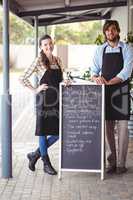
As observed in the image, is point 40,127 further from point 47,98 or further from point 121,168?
point 121,168

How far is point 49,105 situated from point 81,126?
0.49m

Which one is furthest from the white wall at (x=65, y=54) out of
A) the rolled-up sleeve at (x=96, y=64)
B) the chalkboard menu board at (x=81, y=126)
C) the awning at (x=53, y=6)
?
the chalkboard menu board at (x=81, y=126)

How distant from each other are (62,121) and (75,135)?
236 millimetres

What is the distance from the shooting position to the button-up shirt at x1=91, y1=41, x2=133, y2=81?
627 cm

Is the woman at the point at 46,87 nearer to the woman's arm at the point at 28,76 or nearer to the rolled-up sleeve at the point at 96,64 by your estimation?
the woman's arm at the point at 28,76

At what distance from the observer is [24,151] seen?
26.9 ft

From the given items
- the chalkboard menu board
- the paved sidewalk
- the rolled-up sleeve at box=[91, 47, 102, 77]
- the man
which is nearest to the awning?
the rolled-up sleeve at box=[91, 47, 102, 77]

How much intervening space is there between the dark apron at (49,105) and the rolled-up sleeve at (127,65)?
80cm

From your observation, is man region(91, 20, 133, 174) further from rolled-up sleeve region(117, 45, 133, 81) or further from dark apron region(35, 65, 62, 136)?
dark apron region(35, 65, 62, 136)

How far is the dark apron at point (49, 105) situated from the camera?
643 cm

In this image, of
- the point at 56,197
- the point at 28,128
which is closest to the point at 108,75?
the point at 56,197

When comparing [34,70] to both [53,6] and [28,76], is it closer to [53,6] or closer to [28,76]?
[28,76]

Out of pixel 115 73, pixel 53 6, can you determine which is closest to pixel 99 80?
pixel 115 73

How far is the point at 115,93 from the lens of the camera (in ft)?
21.0
